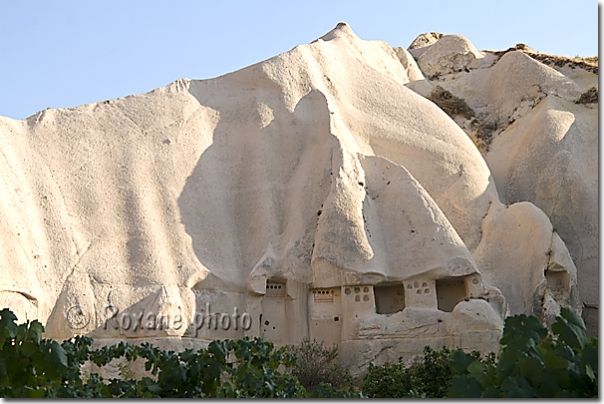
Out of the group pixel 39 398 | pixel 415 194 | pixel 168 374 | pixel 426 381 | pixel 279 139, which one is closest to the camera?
pixel 39 398

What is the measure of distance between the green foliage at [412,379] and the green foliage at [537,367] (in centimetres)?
887

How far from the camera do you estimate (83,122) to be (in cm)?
2098

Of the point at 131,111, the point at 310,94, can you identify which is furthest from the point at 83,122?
the point at 310,94

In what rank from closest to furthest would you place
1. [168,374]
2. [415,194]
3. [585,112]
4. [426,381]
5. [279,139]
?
1. [168,374]
2. [426,381]
3. [415,194]
4. [279,139]
5. [585,112]

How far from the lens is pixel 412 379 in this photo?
15758 millimetres

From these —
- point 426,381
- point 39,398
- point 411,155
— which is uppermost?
point 411,155

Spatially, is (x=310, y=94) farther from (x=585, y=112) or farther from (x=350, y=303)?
(x=585, y=112)

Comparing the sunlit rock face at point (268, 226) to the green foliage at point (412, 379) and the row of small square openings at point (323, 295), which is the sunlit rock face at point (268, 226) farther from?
the green foliage at point (412, 379)

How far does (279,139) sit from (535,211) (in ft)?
20.2

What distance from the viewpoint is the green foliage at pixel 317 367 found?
57.8 feet

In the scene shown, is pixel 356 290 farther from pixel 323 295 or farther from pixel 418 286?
pixel 418 286

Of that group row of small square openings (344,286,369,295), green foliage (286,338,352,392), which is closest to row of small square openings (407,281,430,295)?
row of small square openings (344,286,369,295)

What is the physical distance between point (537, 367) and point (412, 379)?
10.1m

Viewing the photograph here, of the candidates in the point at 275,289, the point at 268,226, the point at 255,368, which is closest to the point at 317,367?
the point at 275,289
